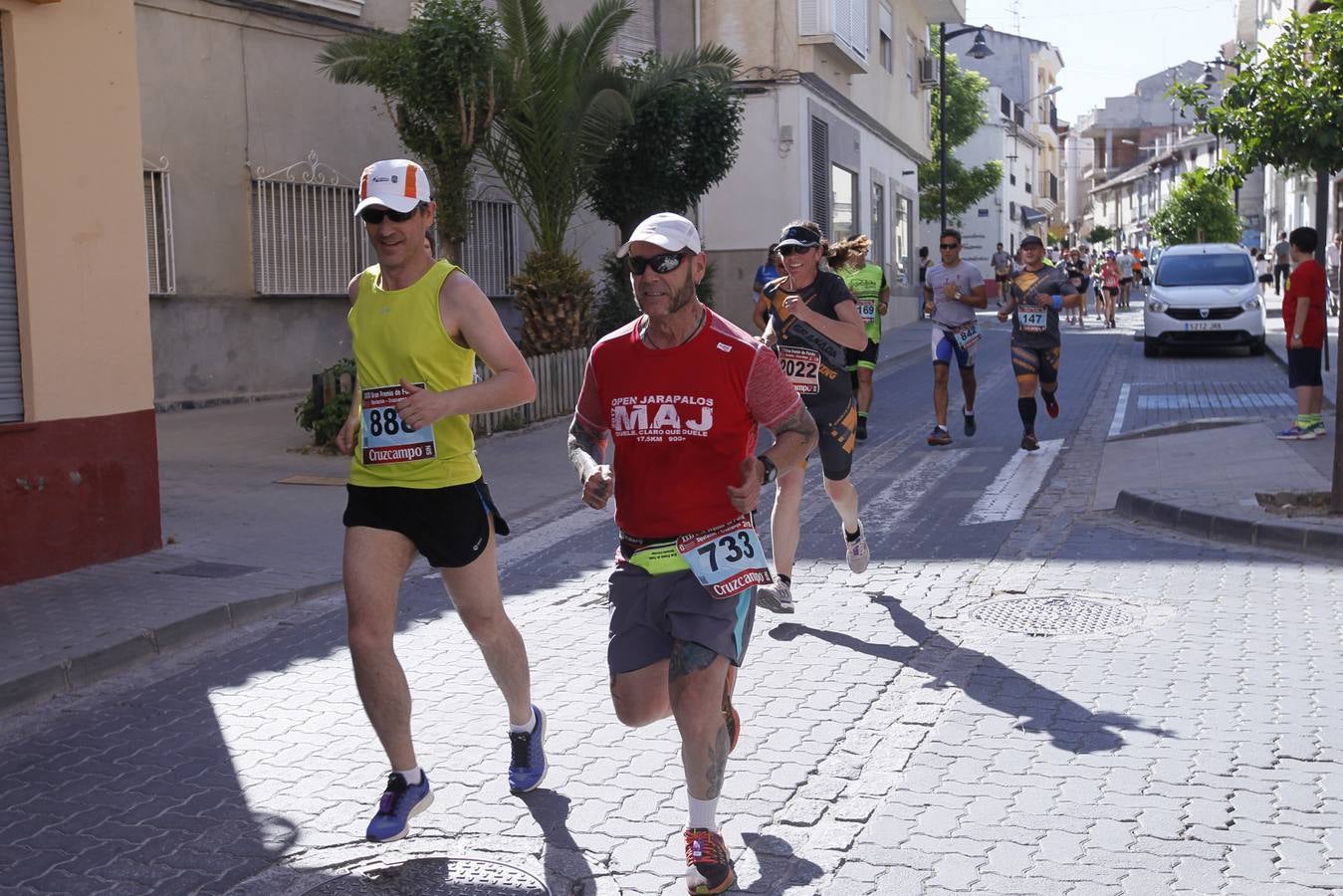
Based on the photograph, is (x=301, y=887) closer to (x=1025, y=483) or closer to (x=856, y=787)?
(x=856, y=787)

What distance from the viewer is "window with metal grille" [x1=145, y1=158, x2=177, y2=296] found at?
16.4 metres

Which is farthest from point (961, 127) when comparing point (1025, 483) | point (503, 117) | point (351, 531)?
point (351, 531)

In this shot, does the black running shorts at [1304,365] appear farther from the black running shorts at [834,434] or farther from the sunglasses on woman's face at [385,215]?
the sunglasses on woman's face at [385,215]

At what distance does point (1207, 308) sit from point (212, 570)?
18695 mm

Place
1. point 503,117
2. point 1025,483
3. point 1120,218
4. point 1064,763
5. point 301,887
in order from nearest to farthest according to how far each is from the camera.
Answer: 1. point 301,887
2. point 1064,763
3. point 1025,483
4. point 503,117
5. point 1120,218

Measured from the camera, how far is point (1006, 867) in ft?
13.5

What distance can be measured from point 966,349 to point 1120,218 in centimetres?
10173

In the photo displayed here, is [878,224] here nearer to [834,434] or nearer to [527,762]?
[834,434]

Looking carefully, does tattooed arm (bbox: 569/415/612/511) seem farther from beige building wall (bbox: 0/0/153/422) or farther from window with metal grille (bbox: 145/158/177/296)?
window with metal grille (bbox: 145/158/177/296)

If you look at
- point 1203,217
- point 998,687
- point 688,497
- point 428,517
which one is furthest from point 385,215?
point 1203,217

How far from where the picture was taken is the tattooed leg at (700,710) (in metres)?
3.98

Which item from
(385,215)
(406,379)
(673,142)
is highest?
(673,142)

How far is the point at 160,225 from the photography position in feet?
54.1

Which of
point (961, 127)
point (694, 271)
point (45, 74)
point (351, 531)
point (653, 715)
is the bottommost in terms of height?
point (653, 715)
